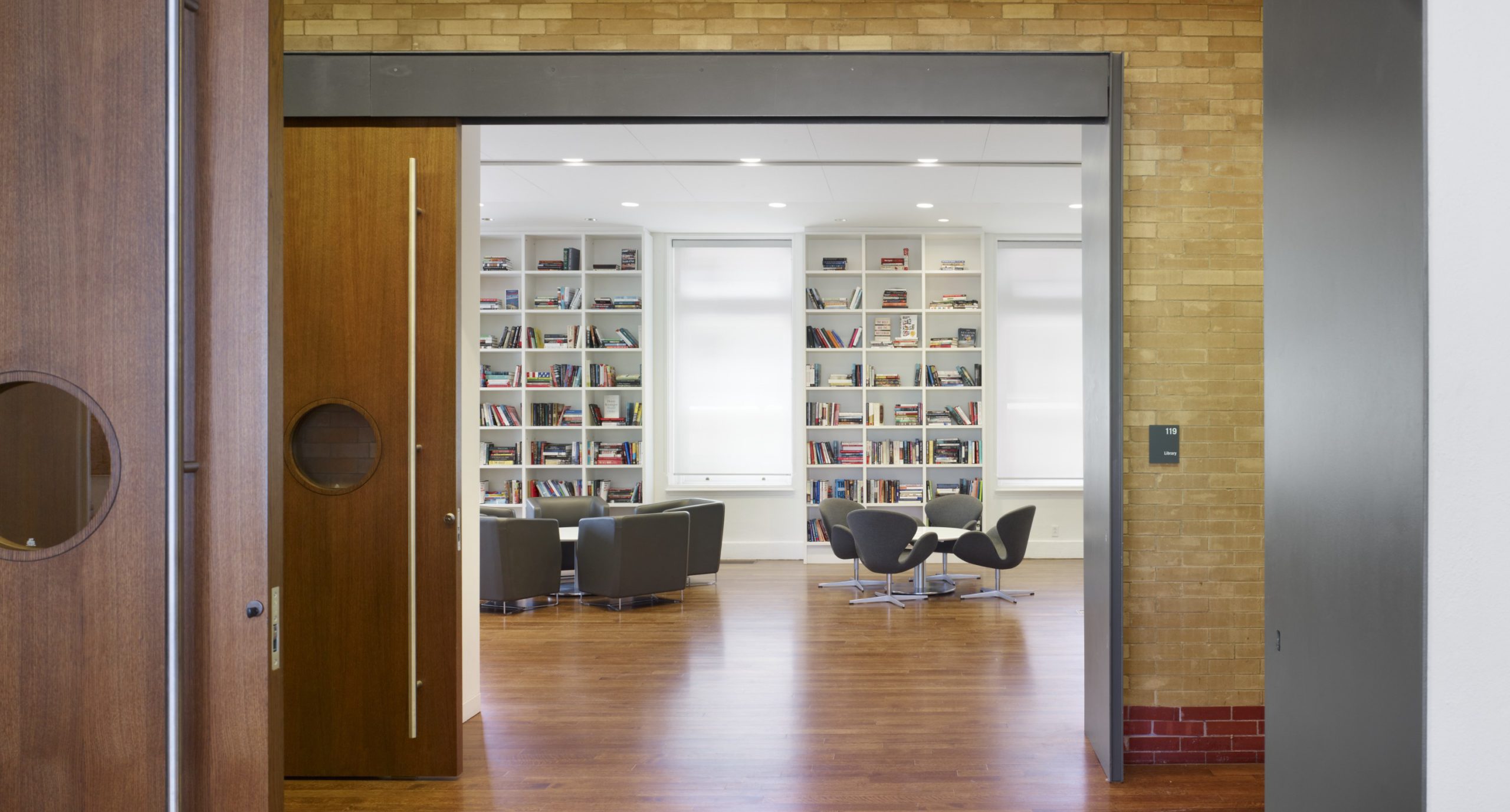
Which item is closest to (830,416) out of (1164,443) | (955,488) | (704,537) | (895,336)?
(895,336)

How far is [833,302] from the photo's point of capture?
956 centimetres

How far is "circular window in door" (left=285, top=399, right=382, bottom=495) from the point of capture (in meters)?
3.77

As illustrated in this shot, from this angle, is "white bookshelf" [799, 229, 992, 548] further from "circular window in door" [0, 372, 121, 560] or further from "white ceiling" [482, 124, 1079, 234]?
"circular window in door" [0, 372, 121, 560]

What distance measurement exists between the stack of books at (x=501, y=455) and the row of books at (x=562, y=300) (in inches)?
56.1

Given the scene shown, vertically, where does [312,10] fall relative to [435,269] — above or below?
above

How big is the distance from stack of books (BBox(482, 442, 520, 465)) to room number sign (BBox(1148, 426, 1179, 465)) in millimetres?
6941

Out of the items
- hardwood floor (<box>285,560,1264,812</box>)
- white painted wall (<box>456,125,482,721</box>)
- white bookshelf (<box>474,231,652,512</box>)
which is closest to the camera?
hardwood floor (<box>285,560,1264,812</box>)

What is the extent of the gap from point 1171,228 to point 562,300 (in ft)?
21.8

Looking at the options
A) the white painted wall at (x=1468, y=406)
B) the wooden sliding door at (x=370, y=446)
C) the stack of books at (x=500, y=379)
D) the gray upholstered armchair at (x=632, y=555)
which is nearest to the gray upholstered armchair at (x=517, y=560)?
the gray upholstered armchair at (x=632, y=555)

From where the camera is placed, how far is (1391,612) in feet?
Result: 5.10

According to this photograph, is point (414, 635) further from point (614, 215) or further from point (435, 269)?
point (614, 215)

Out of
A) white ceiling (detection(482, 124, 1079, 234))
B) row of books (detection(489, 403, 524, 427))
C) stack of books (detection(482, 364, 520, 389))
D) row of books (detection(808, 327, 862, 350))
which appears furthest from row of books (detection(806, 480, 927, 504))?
stack of books (detection(482, 364, 520, 389))

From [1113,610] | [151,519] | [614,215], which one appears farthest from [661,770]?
[614,215]

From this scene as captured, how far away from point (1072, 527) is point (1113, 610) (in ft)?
19.7
